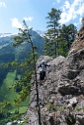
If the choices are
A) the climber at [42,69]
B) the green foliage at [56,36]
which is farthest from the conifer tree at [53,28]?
the climber at [42,69]

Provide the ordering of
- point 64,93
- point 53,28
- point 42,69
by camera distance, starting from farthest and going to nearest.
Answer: point 53,28 → point 42,69 → point 64,93

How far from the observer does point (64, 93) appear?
28938 millimetres

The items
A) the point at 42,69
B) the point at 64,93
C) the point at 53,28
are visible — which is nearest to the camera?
the point at 64,93

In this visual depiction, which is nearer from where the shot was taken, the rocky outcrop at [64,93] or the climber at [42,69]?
the rocky outcrop at [64,93]

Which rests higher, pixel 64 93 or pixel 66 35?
pixel 66 35

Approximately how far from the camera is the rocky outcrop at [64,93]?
1012 inches

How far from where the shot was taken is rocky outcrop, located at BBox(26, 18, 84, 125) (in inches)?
1012

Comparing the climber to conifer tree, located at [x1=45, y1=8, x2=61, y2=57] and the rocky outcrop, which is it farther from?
conifer tree, located at [x1=45, y1=8, x2=61, y2=57]

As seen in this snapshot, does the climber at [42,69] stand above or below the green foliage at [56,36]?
below

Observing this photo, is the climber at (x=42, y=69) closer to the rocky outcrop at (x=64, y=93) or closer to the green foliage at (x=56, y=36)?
the rocky outcrop at (x=64, y=93)

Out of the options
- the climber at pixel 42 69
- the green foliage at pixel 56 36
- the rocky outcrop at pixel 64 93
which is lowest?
the rocky outcrop at pixel 64 93

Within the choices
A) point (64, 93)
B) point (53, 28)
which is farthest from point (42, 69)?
point (53, 28)

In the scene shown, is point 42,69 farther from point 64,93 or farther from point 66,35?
point 66,35

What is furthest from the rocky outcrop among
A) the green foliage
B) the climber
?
the green foliage
